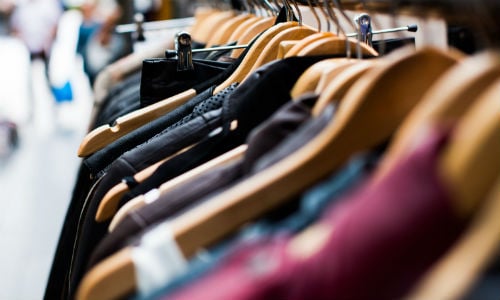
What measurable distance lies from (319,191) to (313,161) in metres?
0.07

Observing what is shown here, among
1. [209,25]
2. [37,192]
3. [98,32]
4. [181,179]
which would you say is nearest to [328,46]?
[181,179]

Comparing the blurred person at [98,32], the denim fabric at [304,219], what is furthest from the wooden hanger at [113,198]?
the blurred person at [98,32]

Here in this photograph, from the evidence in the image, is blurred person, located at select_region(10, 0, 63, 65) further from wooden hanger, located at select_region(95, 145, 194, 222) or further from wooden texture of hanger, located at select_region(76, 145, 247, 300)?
wooden texture of hanger, located at select_region(76, 145, 247, 300)

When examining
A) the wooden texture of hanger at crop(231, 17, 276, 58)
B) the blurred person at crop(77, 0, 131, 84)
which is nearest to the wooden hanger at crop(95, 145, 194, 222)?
the wooden texture of hanger at crop(231, 17, 276, 58)

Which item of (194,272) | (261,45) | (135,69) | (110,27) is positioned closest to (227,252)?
(194,272)

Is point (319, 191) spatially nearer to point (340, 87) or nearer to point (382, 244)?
point (382, 244)

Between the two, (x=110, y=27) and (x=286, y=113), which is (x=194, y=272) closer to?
(x=286, y=113)

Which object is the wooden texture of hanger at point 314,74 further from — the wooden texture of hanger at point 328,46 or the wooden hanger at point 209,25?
the wooden hanger at point 209,25

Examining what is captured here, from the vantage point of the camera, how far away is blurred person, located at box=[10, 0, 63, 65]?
5.19 metres

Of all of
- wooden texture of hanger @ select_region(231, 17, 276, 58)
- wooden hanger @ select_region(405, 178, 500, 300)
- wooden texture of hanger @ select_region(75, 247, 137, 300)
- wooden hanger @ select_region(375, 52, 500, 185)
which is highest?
wooden hanger @ select_region(375, 52, 500, 185)

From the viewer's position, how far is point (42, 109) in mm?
5473

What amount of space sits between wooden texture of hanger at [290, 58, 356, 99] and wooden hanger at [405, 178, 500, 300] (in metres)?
0.39

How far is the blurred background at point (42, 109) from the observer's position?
2.51m

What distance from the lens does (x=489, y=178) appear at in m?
0.54
